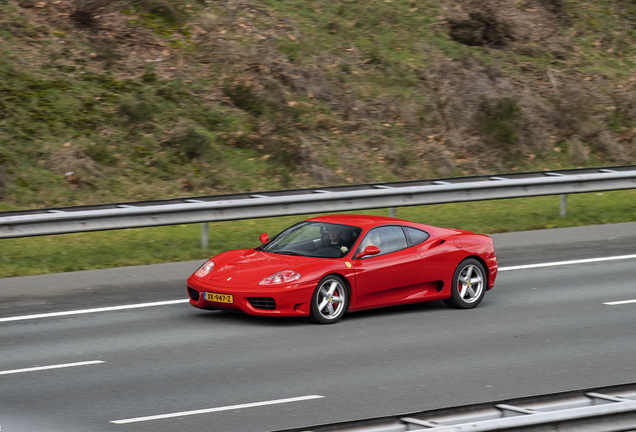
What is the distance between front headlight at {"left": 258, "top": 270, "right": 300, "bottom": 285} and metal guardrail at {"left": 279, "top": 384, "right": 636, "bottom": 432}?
4.90 meters

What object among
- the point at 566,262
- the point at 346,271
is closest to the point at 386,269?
the point at 346,271

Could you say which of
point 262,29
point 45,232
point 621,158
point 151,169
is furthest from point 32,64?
point 621,158

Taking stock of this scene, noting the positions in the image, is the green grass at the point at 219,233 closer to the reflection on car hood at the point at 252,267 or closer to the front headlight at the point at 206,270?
the front headlight at the point at 206,270

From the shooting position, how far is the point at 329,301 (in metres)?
10.6

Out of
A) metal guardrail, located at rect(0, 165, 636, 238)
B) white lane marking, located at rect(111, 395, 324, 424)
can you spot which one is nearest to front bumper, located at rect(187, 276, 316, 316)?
white lane marking, located at rect(111, 395, 324, 424)

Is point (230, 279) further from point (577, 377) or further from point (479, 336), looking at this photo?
point (577, 377)

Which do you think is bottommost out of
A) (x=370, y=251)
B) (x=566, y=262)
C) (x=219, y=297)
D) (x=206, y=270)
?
(x=566, y=262)

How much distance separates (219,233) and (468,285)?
649 cm

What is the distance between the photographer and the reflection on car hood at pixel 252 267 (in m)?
10.4

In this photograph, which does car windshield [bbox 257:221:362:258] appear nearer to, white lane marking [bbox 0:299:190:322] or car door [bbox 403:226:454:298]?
car door [bbox 403:226:454:298]

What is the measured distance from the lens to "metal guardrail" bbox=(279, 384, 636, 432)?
5.18 metres

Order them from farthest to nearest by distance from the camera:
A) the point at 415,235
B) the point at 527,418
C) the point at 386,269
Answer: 1. the point at 415,235
2. the point at 386,269
3. the point at 527,418

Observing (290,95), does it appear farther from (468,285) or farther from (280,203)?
(468,285)

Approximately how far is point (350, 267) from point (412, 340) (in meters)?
1.21
